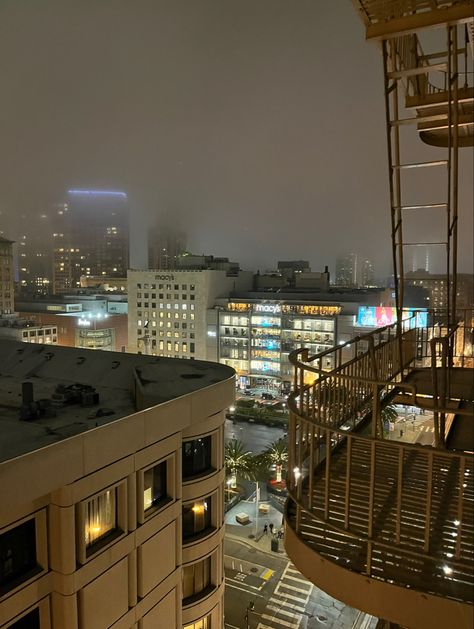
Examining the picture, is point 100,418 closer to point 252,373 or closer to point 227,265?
point 252,373

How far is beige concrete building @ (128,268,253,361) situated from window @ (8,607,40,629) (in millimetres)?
57437

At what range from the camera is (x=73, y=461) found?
26.5 feet

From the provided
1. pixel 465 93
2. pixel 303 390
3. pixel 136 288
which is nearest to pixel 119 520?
pixel 303 390

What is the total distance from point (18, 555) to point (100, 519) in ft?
5.17

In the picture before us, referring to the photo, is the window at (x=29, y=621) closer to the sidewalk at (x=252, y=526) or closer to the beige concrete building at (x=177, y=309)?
the sidewalk at (x=252, y=526)

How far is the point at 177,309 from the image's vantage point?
69.2 metres

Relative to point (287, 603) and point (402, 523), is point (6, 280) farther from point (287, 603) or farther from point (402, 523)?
point (402, 523)

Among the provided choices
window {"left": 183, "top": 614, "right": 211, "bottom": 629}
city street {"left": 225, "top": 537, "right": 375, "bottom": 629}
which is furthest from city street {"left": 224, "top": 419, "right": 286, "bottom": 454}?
window {"left": 183, "top": 614, "right": 211, "bottom": 629}

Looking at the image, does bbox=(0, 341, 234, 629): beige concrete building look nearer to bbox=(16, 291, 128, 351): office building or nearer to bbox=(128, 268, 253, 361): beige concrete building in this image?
bbox=(128, 268, 253, 361): beige concrete building

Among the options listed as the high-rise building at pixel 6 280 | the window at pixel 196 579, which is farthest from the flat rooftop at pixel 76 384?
the high-rise building at pixel 6 280

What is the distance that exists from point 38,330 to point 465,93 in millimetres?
61702

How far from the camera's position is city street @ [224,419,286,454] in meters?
37.8

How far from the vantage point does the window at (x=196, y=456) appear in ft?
39.1

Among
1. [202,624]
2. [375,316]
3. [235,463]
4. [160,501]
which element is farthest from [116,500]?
[375,316]
